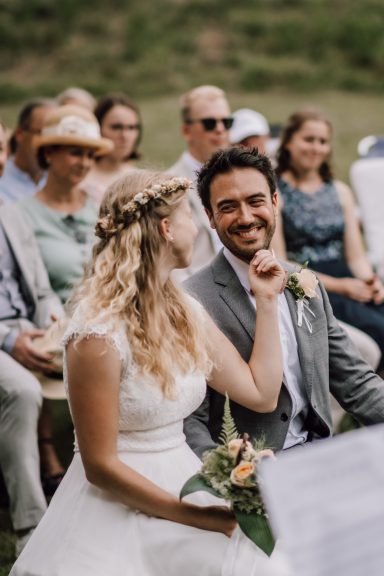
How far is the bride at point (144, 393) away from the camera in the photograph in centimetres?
232

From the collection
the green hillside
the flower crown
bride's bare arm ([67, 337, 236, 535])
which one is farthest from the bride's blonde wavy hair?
the green hillside

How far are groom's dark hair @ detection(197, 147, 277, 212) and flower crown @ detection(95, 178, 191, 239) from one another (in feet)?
1.25

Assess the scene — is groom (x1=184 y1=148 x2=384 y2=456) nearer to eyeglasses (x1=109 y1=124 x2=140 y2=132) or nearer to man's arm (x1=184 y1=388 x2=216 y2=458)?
man's arm (x1=184 y1=388 x2=216 y2=458)

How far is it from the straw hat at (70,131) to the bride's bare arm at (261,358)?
2.23m

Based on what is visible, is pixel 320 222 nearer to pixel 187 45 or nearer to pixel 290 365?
pixel 290 365

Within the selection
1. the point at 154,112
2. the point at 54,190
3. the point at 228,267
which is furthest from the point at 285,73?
the point at 228,267

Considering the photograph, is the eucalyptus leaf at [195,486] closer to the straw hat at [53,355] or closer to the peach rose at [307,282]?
the peach rose at [307,282]

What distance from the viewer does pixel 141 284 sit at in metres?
2.58

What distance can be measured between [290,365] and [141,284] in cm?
67

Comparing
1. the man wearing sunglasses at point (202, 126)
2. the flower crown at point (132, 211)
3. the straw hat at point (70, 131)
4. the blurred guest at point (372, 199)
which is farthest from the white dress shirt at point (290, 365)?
the blurred guest at point (372, 199)

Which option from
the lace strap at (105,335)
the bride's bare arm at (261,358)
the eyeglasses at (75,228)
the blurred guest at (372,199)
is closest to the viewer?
the lace strap at (105,335)

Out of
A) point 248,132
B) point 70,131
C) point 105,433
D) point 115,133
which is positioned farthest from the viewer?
point 248,132

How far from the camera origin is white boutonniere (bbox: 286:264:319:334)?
299 centimetres

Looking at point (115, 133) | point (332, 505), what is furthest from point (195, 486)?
point (115, 133)
